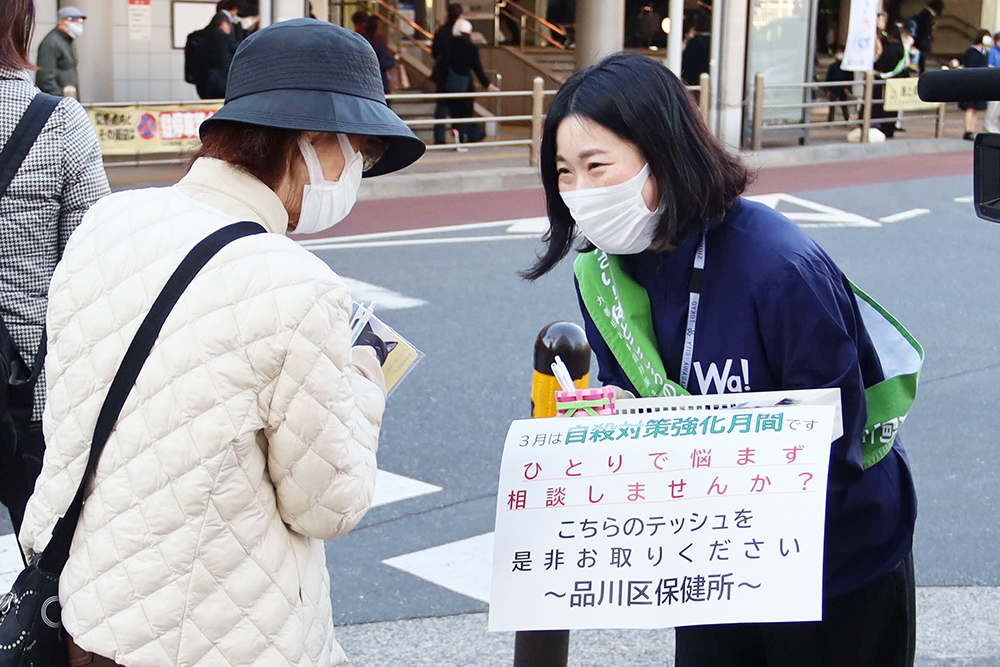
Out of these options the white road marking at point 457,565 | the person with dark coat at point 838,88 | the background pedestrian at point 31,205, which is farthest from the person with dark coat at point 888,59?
the background pedestrian at point 31,205

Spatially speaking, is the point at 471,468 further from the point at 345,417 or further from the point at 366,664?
the point at 345,417

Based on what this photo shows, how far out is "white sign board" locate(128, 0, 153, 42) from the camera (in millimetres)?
16797

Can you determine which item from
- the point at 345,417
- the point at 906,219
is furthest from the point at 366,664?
the point at 906,219

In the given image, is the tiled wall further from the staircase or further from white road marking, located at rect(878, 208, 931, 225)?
white road marking, located at rect(878, 208, 931, 225)

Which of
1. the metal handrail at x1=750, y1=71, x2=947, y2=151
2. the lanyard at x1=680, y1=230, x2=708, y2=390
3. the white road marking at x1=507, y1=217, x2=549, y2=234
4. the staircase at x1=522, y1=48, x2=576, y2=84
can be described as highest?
the lanyard at x1=680, y1=230, x2=708, y2=390

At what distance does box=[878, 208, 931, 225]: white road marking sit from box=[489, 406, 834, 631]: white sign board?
35.7 ft

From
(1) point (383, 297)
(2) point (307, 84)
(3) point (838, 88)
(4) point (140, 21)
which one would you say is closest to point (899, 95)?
(3) point (838, 88)

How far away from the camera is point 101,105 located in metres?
13.1

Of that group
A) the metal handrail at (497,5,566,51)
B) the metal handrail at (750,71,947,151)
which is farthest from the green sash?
the metal handrail at (497,5,566,51)

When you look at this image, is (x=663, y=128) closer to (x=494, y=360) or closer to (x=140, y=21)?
(x=494, y=360)

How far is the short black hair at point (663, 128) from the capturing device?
227 centimetres

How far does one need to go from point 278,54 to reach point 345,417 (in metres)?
0.62

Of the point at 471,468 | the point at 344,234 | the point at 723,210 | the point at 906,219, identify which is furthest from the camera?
the point at 906,219

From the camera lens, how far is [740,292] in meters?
2.24
